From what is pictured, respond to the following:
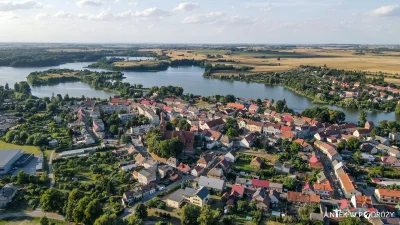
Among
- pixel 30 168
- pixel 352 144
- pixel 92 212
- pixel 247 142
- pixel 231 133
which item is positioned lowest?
pixel 30 168

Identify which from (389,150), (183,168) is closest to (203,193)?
(183,168)

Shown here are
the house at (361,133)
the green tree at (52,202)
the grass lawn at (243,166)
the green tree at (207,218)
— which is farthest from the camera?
the house at (361,133)

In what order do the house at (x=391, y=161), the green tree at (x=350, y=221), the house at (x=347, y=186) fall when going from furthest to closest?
1. the house at (x=391, y=161)
2. the house at (x=347, y=186)
3. the green tree at (x=350, y=221)

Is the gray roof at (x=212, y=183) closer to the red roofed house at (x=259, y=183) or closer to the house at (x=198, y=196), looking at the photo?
the house at (x=198, y=196)

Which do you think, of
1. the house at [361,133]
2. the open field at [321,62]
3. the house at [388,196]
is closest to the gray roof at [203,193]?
the house at [388,196]

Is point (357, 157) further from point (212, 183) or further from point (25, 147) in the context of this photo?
point (25, 147)

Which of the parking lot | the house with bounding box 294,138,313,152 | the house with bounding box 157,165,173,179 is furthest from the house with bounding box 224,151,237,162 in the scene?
the parking lot

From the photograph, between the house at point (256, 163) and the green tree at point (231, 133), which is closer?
the house at point (256, 163)
